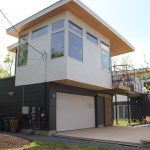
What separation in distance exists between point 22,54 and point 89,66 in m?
4.24

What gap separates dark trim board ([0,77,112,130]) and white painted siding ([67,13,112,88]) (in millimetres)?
1265

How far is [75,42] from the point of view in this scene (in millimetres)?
13484

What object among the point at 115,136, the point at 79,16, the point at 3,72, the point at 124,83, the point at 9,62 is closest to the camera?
the point at 115,136

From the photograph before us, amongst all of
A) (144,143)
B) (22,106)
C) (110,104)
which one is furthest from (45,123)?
(110,104)

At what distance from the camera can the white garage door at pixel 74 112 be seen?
14.0m

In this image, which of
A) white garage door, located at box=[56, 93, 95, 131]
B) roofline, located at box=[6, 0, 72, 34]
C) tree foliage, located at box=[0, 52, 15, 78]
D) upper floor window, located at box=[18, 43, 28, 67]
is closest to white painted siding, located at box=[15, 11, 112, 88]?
upper floor window, located at box=[18, 43, 28, 67]

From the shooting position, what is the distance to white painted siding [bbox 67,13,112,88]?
515 inches

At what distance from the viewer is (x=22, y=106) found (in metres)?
14.6

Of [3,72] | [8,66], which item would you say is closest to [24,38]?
[3,72]

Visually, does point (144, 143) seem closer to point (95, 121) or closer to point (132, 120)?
point (95, 121)

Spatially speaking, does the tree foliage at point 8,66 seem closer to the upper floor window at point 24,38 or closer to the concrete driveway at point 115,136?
the upper floor window at point 24,38

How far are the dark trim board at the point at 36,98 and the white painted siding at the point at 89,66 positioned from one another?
126 centimetres

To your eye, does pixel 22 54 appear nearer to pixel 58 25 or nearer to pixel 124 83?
pixel 58 25

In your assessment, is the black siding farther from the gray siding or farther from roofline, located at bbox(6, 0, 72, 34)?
roofline, located at bbox(6, 0, 72, 34)
